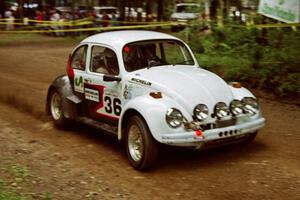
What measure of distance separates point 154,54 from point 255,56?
16.0 feet

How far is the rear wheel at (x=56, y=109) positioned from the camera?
28.1 feet

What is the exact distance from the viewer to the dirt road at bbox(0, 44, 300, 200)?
18.7 ft

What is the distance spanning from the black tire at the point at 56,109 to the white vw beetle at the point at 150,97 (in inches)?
1.5

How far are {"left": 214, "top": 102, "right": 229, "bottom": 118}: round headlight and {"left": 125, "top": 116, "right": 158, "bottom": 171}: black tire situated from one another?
0.93 metres

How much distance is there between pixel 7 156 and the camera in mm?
7070

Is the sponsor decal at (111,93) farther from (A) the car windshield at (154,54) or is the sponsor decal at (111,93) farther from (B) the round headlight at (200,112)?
(B) the round headlight at (200,112)

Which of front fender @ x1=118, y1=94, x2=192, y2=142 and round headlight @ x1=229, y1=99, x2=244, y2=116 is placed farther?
round headlight @ x1=229, y1=99, x2=244, y2=116

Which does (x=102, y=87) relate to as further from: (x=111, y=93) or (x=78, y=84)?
(x=78, y=84)

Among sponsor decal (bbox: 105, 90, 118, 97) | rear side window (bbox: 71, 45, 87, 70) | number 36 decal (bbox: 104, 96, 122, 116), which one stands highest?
rear side window (bbox: 71, 45, 87, 70)

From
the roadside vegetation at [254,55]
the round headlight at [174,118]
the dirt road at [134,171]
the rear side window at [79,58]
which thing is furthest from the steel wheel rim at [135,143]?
the roadside vegetation at [254,55]

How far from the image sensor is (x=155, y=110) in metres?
6.24

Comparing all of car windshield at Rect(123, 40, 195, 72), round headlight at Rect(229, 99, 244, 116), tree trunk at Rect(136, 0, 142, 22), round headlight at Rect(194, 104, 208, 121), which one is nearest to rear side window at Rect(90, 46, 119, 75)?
car windshield at Rect(123, 40, 195, 72)

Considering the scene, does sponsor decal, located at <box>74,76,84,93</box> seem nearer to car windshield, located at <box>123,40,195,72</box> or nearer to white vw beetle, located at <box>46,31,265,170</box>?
white vw beetle, located at <box>46,31,265,170</box>

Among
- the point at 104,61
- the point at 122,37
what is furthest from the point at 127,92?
the point at 122,37
